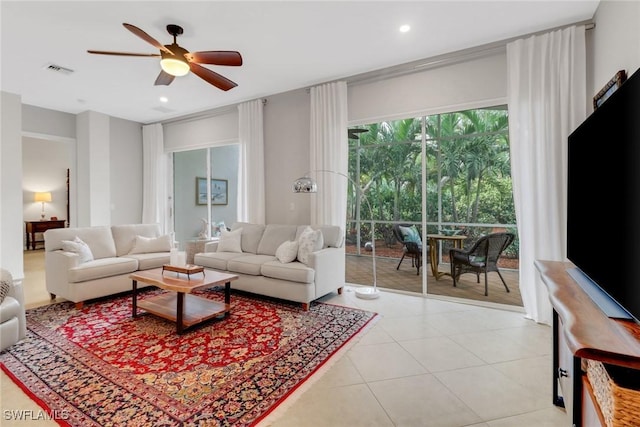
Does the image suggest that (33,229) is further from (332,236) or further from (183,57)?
(332,236)

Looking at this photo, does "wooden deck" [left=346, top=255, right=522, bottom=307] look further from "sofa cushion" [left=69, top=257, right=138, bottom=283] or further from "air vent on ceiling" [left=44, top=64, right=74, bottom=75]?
"air vent on ceiling" [left=44, top=64, right=74, bottom=75]

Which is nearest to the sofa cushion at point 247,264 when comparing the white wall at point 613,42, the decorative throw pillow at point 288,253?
the decorative throw pillow at point 288,253

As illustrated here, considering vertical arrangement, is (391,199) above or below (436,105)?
below

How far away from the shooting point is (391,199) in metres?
4.41

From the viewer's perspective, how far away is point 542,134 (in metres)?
3.12

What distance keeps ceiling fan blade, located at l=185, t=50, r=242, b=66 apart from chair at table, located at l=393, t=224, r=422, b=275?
2.89 metres

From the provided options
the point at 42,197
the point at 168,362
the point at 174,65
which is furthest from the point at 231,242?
the point at 42,197

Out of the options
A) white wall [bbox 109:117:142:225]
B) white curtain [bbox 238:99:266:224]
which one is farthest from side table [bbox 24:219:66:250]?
white curtain [bbox 238:99:266:224]

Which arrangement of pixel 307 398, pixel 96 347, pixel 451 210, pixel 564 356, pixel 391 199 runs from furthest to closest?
1. pixel 391 199
2. pixel 451 210
3. pixel 96 347
4. pixel 307 398
5. pixel 564 356

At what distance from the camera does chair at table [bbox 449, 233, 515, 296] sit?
3.68 m

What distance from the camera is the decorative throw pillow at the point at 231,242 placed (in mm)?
4527

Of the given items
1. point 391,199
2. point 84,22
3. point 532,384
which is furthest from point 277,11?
point 532,384

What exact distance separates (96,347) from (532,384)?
3301 mm

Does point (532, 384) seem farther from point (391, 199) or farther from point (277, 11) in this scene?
point (277, 11)
